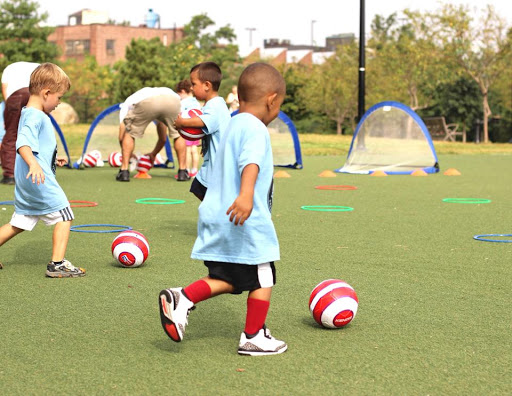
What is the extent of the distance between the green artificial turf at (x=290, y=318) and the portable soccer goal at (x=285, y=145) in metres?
8.80

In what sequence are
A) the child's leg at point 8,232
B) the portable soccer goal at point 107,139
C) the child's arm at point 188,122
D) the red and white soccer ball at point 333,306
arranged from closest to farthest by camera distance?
1. the red and white soccer ball at point 333,306
2. the child's leg at point 8,232
3. the child's arm at point 188,122
4. the portable soccer goal at point 107,139

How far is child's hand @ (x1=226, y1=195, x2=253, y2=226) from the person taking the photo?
12.0 feet

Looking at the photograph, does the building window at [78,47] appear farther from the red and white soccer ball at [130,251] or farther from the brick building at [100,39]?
the red and white soccer ball at [130,251]

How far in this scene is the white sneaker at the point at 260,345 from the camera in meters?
3.79

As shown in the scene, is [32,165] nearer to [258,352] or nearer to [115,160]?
[258,352]

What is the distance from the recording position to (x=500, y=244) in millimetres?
7031

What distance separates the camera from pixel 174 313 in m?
3.78

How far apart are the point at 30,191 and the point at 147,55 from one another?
38.5m

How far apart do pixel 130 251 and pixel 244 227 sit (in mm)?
2200

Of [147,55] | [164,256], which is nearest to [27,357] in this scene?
[164,256]

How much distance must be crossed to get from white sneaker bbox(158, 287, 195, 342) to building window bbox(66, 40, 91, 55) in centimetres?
9410

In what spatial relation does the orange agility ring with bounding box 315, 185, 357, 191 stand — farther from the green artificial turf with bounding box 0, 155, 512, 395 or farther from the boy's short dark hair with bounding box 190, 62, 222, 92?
the boy's short dark hair with bounding box 190, 62, 222, 92

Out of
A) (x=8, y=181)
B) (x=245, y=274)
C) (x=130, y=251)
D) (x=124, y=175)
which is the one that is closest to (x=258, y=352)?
(x=245, y=274)

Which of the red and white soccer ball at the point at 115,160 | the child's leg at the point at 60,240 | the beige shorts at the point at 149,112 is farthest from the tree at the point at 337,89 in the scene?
the child's leg at the point at 60,240
